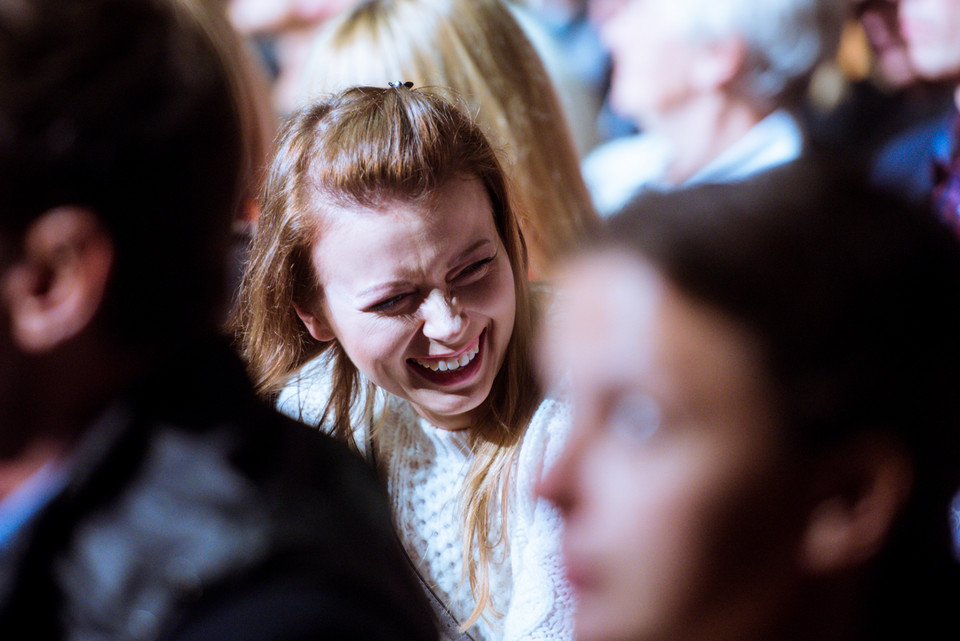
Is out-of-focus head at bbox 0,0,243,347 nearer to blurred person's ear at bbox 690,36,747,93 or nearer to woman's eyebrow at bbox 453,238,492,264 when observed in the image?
woman's eyebrow at bbox 453,238,492,264

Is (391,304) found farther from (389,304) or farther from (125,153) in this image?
(125,153)

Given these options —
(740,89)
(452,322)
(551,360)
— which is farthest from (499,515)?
(740,89)

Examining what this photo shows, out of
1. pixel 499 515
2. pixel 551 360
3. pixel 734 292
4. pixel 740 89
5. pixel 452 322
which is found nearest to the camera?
pixel 734 292

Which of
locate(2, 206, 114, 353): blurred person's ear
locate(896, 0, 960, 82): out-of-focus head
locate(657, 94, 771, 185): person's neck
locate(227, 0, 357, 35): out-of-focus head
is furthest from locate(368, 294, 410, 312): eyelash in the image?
locate(227, 0, 357, 35): out-of-focus head

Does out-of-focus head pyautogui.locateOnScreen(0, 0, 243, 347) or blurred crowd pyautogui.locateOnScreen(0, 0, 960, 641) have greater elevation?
out-of-focus head pyautogui.locateOnScreen(0, 0, 243, 347)

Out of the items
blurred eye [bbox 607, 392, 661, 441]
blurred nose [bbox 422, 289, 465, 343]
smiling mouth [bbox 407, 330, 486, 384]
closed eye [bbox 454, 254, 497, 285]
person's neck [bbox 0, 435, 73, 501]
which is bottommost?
blurred eye [bbox 607, 392, 661, 441]

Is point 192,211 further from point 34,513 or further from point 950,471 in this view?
point 950,471

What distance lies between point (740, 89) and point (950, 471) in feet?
5.67

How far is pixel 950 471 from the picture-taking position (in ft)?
2.58

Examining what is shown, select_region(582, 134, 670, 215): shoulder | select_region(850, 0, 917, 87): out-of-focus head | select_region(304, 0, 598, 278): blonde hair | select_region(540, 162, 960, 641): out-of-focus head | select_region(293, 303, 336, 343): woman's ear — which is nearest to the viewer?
select_region(540, 162, 960, 641): out-of-focus head

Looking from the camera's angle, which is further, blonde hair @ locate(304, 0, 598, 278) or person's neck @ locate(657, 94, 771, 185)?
person's neck @ locate(657, 94, 771, 185)

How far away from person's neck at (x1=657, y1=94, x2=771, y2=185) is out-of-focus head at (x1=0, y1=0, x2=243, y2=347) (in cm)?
166

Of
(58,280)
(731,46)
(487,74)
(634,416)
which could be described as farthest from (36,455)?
(731,46)

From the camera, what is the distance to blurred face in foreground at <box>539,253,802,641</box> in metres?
0.73
